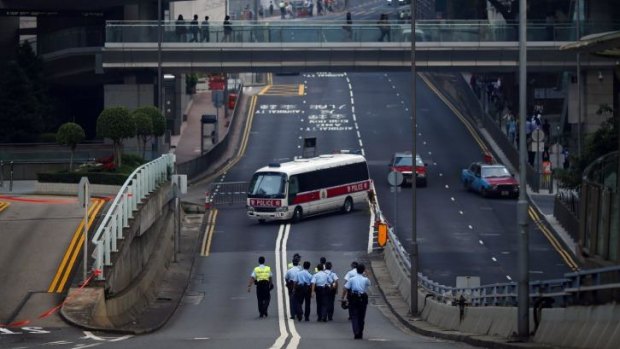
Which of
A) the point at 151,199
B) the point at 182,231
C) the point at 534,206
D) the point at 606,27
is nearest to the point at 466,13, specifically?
the point at 606,27

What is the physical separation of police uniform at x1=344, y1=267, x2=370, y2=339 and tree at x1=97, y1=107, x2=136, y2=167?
2307cm

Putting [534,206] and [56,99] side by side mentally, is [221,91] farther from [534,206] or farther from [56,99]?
[534,206]

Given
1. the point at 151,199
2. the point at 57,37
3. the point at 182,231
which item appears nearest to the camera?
the point at 151,199

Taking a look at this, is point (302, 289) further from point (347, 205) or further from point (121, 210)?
point (347, 205)

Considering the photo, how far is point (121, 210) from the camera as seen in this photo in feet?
112

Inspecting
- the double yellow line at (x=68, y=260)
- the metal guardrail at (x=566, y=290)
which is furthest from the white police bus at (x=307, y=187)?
the metal guardrail at (x=566, y=290)

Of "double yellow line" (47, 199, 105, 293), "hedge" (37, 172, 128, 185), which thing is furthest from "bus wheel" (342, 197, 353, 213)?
"double yellow line" (47, 199, 105, 293)

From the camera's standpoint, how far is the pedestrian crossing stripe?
102m

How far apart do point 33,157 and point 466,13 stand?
5104cm

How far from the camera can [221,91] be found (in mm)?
88062

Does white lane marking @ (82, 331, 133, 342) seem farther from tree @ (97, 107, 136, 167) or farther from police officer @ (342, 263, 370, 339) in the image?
tree @ (97, 107, 136, 167)

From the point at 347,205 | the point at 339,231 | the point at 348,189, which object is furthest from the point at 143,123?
the point at 347,205

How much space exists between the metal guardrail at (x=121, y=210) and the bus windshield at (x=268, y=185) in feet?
26.5

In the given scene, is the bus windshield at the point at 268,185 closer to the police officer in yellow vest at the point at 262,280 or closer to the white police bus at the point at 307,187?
the white police bus at the point at 307,187
